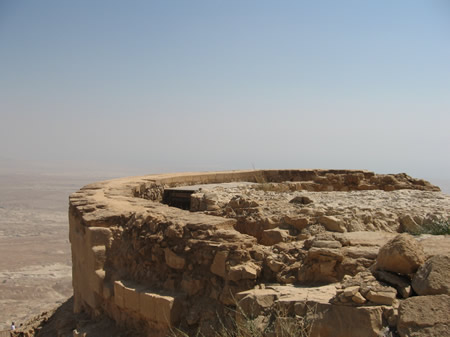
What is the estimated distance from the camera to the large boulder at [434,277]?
2627 mm

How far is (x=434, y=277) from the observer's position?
8.78ft

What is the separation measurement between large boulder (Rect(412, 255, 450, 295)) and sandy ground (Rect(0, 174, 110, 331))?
1592 cm

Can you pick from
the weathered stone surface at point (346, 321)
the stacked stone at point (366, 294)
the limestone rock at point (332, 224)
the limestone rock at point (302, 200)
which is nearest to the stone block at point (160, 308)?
the weathered stone surface at point (346, 321)

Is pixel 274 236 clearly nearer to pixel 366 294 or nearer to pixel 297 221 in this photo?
pixel 297 221

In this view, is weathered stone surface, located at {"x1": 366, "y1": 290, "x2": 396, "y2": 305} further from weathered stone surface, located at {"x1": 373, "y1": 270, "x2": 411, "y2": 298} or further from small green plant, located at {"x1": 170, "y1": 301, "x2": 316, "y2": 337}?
small green plant, located at {"x1": 170, "y1": 301, "x2": 316, "y2": 337}

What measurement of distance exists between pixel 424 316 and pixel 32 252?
3234 cm

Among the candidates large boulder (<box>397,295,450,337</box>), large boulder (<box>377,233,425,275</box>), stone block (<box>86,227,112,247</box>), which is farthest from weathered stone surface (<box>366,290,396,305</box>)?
stone block (<box>86,227,112,247</box>)

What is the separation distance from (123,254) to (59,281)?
Answer: 69.9 feet

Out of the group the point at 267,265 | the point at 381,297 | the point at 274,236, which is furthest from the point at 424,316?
the point at 274,236

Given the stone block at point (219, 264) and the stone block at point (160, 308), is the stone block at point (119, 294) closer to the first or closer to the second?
the stone block at point (160, 308)

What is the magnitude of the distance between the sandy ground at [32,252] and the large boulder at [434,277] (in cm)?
1592

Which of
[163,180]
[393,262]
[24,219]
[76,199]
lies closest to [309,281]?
[393,262]

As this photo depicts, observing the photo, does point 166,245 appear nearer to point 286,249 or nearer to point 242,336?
point 286,249

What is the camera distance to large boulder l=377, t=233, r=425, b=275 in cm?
293
